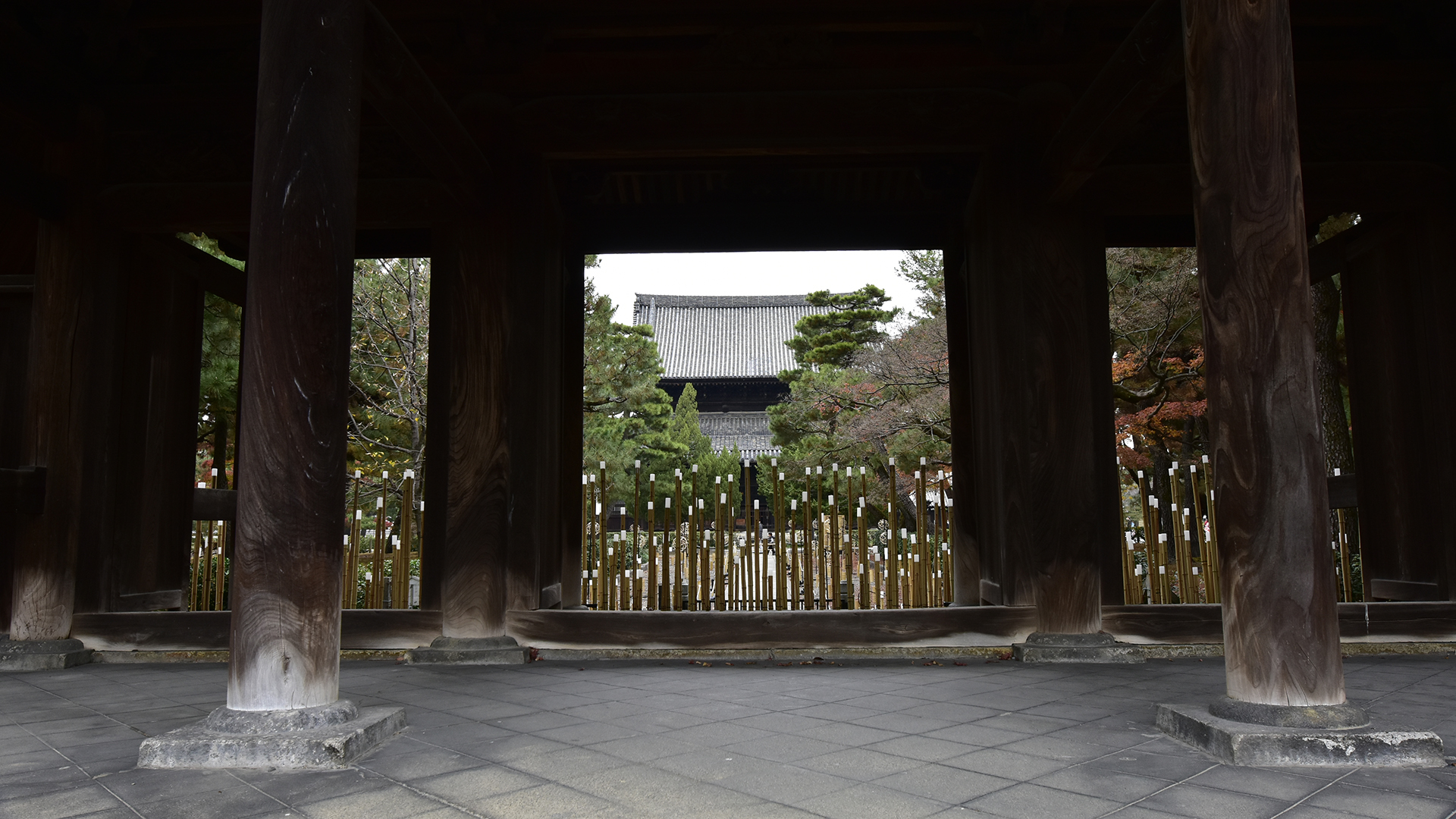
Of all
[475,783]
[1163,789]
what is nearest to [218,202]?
[475,783]

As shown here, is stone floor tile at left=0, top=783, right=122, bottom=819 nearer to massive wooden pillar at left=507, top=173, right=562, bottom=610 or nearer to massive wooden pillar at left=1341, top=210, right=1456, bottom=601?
massive wooden pillar at left=507, top=173, right=562, bottom=610

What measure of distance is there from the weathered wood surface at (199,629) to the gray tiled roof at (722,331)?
1834 centimetres

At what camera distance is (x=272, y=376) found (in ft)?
6.93

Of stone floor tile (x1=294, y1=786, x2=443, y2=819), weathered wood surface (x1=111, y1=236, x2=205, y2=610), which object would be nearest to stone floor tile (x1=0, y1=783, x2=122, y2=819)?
stone floor tile (x1=294, y1=786, x2=443, y2=819)

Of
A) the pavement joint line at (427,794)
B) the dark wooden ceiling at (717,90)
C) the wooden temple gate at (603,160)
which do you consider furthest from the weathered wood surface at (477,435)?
the pavement joint line at (427,794)

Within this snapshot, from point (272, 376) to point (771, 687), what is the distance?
175 centimetres

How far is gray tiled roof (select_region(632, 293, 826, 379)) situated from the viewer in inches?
906

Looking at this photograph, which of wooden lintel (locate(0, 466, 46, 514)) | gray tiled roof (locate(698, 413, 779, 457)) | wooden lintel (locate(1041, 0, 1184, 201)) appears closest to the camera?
wooden lintel (locate(1041, 0, 1184, 201))

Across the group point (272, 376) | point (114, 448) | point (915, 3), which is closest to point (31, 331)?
point (114, 448)

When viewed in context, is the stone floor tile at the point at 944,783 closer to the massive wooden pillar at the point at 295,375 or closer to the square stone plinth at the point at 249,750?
the square stone plinth at the point at 249,750

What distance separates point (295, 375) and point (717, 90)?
7.74 ft

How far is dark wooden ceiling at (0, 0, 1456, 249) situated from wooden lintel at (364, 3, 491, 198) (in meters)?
0.25

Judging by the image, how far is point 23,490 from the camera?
11.9 feet

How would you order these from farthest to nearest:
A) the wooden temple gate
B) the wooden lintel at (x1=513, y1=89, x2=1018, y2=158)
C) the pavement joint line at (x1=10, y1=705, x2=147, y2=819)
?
the wooden lintel at (x1=513, y1=89, x2=1018, y2=158)
the wooden temple gate
the pavement joint line at (x1=10, y1=705, x2=147, y2=819)
